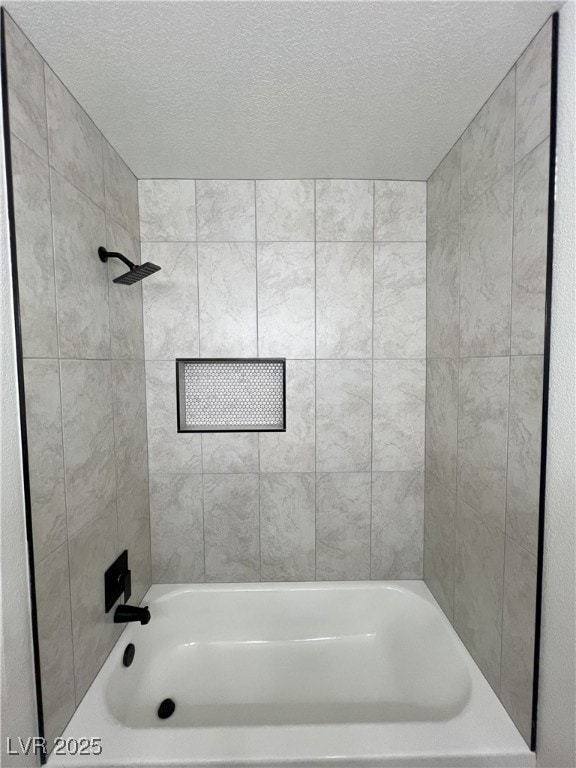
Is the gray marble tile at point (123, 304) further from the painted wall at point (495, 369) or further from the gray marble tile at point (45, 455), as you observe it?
the painted wall at point (495, 369)

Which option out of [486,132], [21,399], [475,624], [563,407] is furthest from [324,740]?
[486,132]

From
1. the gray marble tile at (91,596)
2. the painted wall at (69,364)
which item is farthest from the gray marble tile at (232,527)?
the gray marble tile at (91,596)

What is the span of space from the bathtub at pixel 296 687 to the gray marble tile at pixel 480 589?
74 millimetres

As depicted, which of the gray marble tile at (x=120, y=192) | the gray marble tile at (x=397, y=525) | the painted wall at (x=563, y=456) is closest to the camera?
the painted wall at (x=563, y=456)

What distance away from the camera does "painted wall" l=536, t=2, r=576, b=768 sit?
0.90m

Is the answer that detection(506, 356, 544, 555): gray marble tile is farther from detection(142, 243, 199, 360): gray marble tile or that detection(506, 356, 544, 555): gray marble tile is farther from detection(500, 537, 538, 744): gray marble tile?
detection(142, 243, 199, 360): gray marble tile

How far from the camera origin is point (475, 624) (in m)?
1.38

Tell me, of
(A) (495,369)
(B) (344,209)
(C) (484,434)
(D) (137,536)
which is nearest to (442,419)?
(C) (484,434)

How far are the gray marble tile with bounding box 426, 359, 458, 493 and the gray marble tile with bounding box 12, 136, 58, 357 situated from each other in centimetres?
139

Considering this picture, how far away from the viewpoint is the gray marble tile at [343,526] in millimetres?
1881

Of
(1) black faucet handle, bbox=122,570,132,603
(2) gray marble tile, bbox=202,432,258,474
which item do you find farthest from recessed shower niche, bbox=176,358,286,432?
(1) black faucet handle, bbox=122,570,132,603

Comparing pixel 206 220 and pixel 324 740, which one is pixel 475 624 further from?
pixel 206 220

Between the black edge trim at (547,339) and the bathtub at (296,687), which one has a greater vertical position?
the black edge trim at (547,339)

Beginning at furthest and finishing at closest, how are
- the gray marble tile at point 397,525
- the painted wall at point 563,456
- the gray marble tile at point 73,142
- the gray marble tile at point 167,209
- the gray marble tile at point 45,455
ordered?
the gray marble tile at point 397,525
the gray marble tile at point 167,209
the gray marble tile at point 73,142
the gray marble tile at point 45,455
the painted wall at point 563,456
